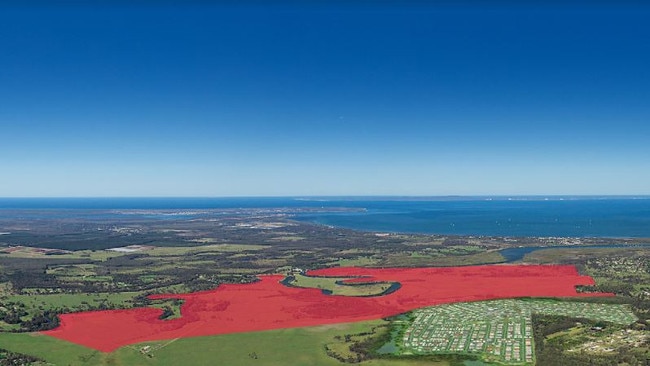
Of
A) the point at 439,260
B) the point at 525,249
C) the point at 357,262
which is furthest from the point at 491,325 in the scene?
the point at 525,249

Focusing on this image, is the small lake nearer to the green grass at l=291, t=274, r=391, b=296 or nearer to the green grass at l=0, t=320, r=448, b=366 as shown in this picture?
the green grass at l=291, t=274, r=391, b=296

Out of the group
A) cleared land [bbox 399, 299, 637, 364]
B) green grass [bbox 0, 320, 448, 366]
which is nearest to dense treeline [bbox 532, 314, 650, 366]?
cleared land [bbox 399, 299, 637, 364]

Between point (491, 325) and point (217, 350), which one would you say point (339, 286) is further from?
point (217, 350)

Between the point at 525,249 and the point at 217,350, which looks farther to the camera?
the point at 525,249

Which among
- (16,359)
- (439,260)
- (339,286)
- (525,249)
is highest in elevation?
(525,249)
